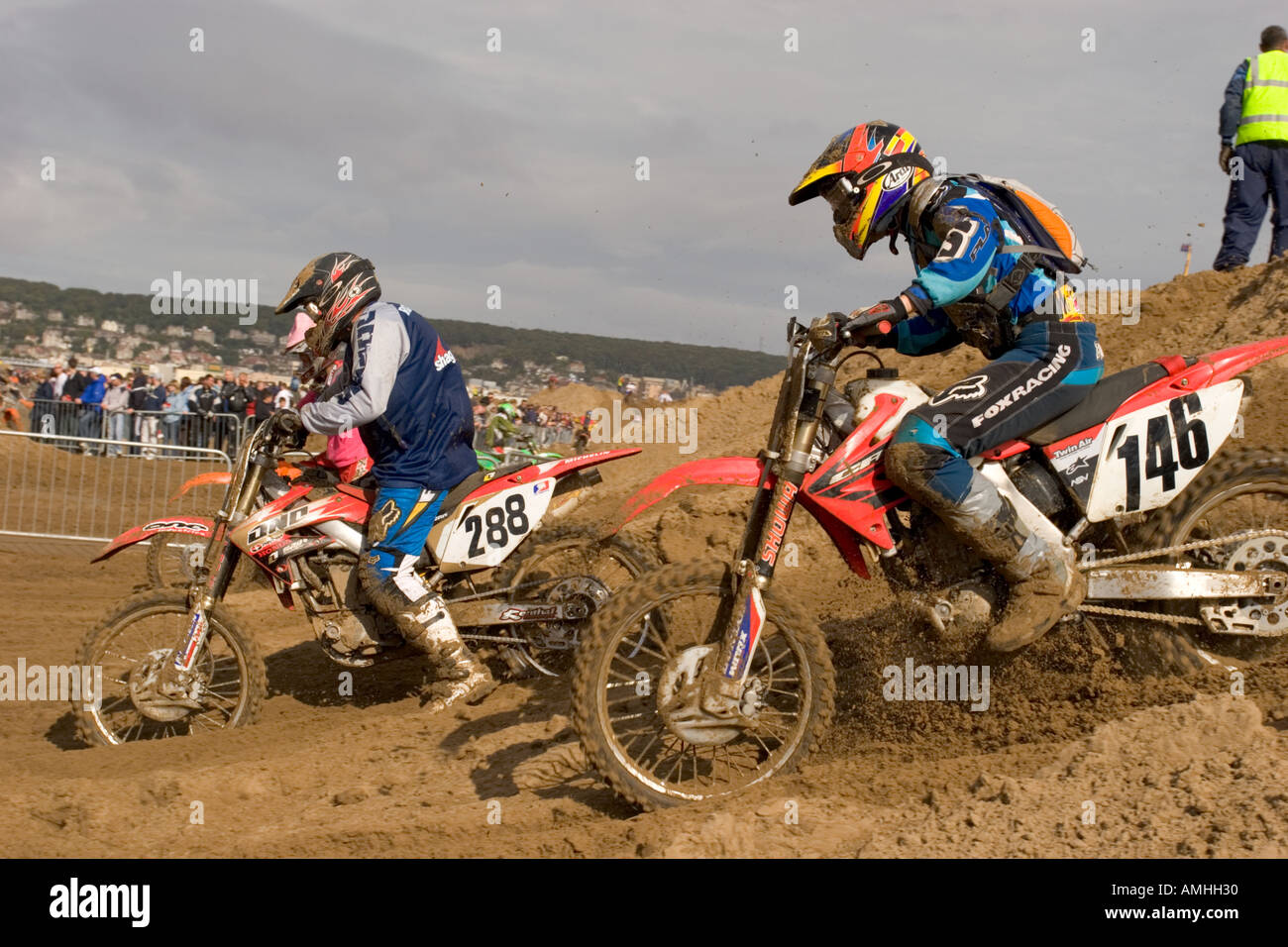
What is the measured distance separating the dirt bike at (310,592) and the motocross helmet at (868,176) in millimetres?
2092

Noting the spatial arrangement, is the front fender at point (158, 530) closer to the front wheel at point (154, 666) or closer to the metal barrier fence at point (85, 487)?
the front wheel at point (154, 666)

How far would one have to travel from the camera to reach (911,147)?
4418mm

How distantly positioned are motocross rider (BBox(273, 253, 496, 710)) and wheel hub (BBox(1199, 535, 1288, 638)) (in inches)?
135

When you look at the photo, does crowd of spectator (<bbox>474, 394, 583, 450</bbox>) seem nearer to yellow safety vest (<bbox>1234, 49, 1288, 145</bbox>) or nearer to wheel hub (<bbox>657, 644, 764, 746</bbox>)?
Answer: wheel hub (<bbox>657, 644, 764, 746</bbox>)

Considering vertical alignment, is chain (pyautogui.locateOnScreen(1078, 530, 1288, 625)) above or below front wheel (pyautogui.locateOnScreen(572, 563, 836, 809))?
above

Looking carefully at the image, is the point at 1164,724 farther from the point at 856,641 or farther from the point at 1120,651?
the point at 856,641

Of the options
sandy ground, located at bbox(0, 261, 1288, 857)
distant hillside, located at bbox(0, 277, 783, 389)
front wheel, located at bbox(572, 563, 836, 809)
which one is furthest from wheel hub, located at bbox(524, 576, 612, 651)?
distant hillside, located at bbox(0, 277, 783, 389)

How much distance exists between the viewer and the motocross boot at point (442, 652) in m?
5.72

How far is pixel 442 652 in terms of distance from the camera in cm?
575

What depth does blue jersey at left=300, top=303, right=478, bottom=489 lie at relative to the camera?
564 centimetres

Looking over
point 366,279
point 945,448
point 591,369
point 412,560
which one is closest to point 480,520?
point 412,560

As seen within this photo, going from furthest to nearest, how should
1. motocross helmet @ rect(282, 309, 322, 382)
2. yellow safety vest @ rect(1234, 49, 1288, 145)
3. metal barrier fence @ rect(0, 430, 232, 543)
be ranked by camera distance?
1. metal barrier fence @ rect(0, 430, 232, 543)
2. yellow safety vest @ rect(1234, 49, 1288, 145)
3. motocross helmet @ rect(282, 309, 322, 382)

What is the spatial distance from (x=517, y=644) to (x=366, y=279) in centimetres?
225

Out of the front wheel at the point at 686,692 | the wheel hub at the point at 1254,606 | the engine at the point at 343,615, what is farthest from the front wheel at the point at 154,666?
the wheel hub at the point at 1254,606
